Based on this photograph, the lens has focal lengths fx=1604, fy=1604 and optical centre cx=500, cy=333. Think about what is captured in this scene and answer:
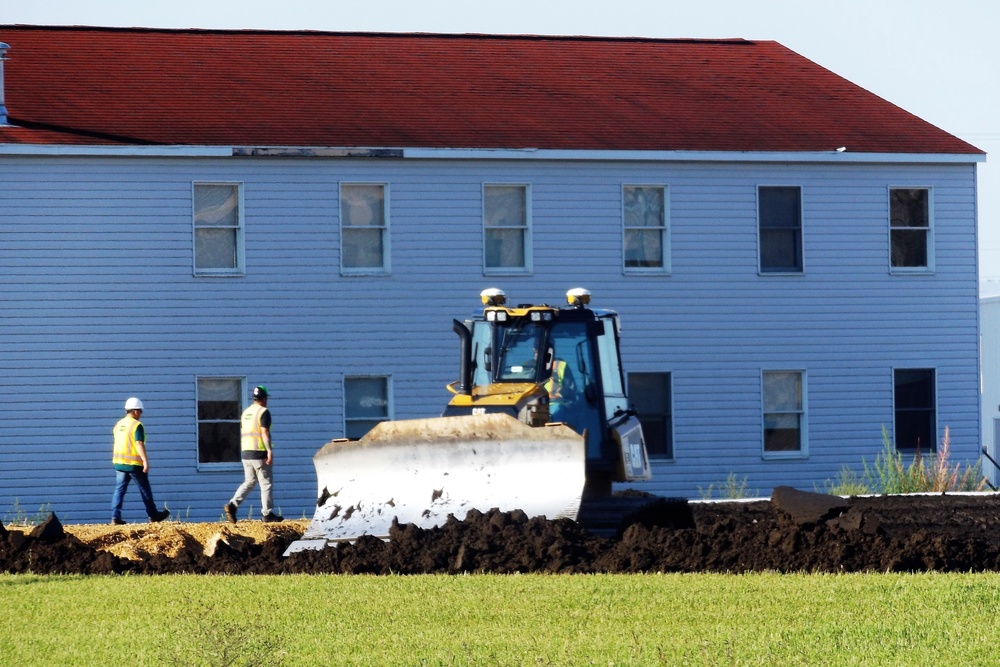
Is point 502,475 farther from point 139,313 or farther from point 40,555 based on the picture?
point 139,313

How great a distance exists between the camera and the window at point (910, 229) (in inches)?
1048

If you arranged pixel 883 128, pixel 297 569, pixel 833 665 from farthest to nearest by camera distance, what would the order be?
1. pixel 883 128
2. pixel 297 569
3. pixel 833 665

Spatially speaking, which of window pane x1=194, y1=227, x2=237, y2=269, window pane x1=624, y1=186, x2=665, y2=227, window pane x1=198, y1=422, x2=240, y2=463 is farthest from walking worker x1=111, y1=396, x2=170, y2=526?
window pane x1=624, y1=186, x2=665, y2=227

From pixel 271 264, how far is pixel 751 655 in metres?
16.2

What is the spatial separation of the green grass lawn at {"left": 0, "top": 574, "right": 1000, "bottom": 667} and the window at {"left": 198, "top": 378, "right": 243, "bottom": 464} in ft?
34.1

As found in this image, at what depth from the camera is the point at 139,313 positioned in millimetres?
23578

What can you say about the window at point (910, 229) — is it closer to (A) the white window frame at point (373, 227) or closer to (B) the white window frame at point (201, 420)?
(A) the white window frame at point (373, 227)

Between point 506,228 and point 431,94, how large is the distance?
9.64 ft

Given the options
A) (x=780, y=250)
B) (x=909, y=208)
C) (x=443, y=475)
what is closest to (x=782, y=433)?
(x=780, y=250)

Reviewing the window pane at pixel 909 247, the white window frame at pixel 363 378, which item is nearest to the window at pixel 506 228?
the white window frame at pixel 363 378

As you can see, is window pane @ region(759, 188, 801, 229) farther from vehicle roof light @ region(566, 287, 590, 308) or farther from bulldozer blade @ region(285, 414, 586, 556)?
bulldozer blade @ region(285, 414, 586, 556)

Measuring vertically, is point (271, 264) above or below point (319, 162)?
below

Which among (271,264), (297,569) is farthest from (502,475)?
(271,264)

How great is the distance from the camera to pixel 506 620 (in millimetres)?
10531
